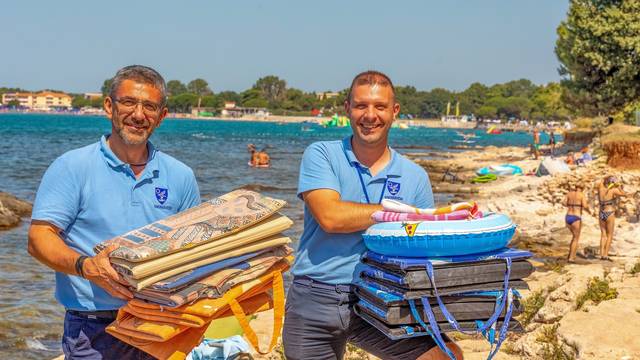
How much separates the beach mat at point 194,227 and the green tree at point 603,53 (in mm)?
31743

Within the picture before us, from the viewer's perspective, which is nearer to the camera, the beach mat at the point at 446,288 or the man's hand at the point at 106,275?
the man's hand at the point at 106,275

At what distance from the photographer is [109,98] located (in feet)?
10.8

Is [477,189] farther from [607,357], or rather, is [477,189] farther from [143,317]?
[143,317]

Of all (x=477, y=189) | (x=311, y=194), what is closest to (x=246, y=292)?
(x=311, y=194)

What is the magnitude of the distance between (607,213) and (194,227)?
12.1 meters

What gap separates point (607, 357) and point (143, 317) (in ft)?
12.3

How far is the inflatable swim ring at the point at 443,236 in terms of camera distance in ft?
10.3

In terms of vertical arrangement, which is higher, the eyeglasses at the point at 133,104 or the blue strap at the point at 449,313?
the eyeglasses at the point at 133,104

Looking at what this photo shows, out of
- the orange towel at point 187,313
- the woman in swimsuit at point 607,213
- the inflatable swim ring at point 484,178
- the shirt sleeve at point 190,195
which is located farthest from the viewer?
the inflatable swim ring at point 484,178

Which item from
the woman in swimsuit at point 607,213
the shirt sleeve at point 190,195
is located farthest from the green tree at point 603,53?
the shirt sleeve at point 190,195

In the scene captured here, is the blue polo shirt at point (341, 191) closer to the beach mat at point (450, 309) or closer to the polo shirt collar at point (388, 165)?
the polo shirt collar at point (388, 165)

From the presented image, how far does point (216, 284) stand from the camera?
2.89 metres

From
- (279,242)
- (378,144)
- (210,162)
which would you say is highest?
(378,144)

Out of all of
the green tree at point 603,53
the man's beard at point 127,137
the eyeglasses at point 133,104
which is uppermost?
the green tree at point 603,53
